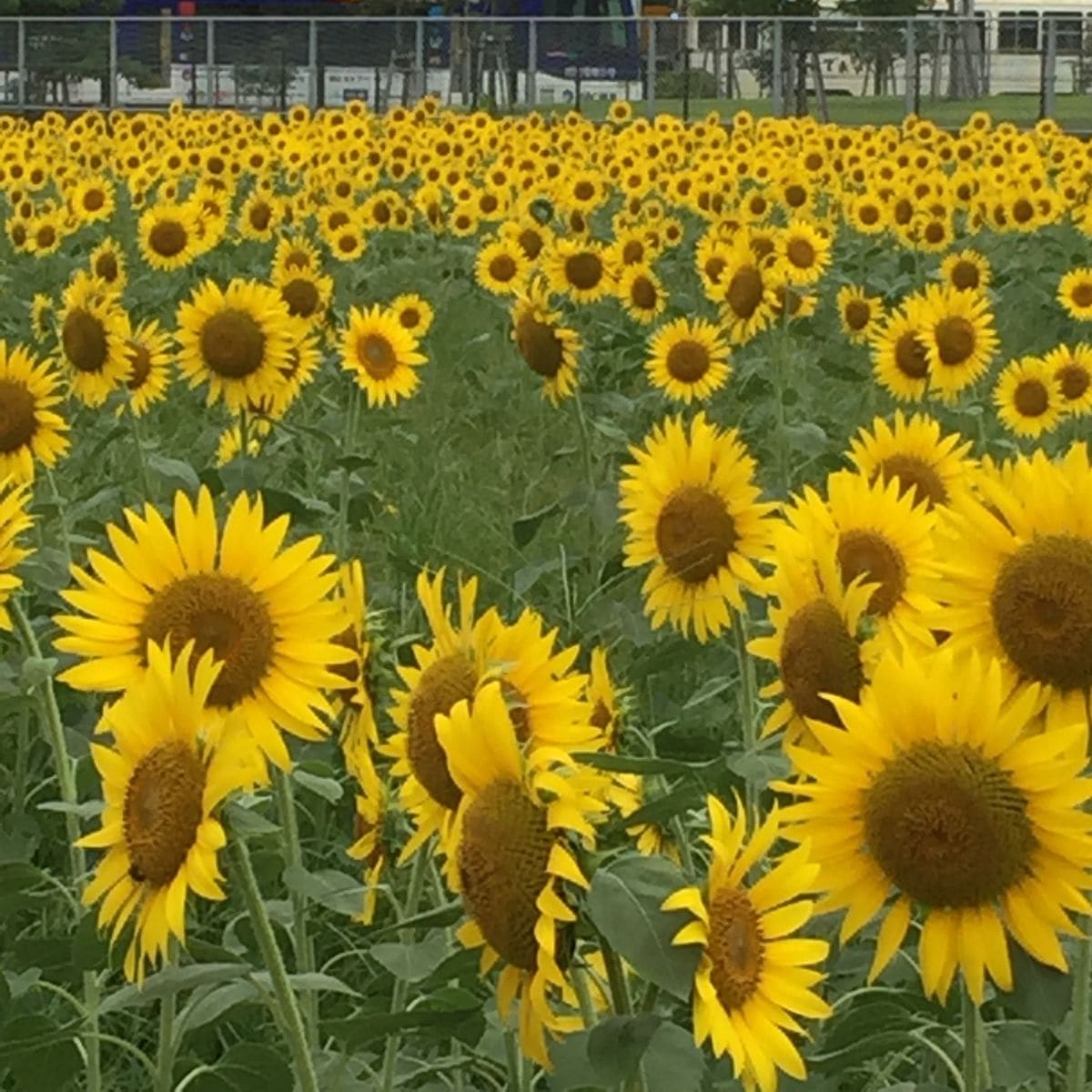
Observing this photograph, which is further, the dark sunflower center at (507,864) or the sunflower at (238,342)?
the sunflower at (238,342)

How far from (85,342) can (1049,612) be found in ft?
9.22

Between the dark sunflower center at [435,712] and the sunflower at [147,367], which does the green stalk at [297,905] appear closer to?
the dark sunflower center at [435,712]

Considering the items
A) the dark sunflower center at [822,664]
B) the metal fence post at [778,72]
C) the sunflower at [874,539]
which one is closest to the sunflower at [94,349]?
the sunflower at [874,539]

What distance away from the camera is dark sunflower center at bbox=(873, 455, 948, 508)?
2.32 m

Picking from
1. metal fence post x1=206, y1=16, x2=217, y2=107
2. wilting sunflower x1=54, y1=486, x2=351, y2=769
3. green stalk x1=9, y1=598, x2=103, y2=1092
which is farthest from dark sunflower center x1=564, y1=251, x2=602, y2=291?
metal fence post x1=206, y1=16, x2=217, y2=107

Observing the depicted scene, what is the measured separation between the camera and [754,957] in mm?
1351

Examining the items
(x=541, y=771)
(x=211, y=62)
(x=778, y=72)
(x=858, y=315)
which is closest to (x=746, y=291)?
(x=858, y=315)

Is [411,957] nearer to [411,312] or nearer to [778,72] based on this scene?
[411,312]

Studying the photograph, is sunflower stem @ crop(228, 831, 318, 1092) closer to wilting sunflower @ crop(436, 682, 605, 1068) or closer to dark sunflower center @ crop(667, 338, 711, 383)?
wilting sunflower @ crop(436, 682, 605, 1068)

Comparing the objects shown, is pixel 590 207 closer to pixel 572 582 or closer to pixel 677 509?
pixel 572 582

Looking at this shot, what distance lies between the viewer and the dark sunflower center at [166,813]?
1415 mm

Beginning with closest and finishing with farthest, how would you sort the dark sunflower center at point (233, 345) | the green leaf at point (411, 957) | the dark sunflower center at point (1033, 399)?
the green leaf at point (411, 957), the dark sunflower center at point (233, 345), the dark sunflower center at point (1033, 399)

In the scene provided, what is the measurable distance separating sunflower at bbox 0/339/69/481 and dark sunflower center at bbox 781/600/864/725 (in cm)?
167

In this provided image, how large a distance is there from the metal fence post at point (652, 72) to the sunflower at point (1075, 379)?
56.7 ft
